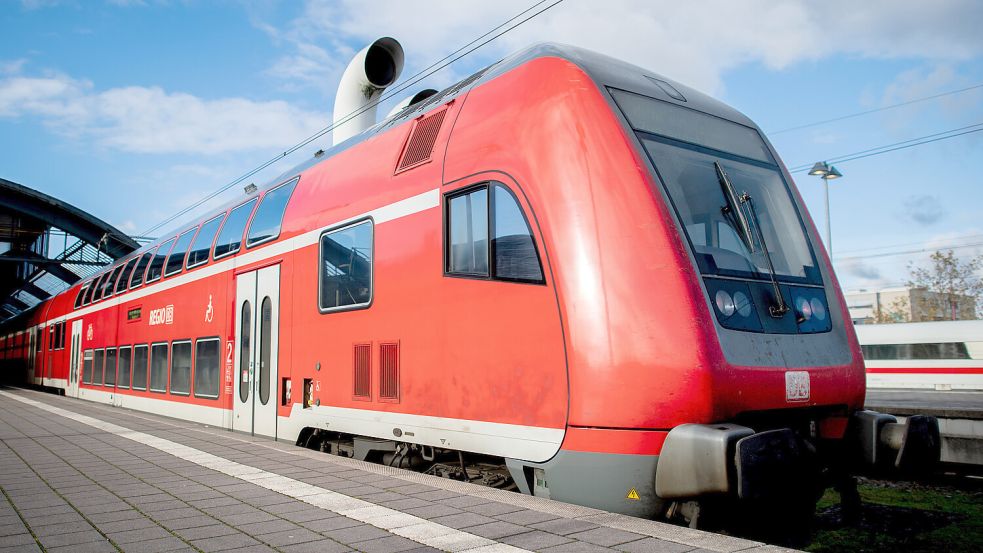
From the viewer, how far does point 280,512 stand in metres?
4.43

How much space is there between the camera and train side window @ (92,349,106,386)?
16.8 m

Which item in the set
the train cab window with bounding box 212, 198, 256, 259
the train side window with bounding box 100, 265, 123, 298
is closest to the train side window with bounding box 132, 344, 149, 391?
the train side window with bounding box 100, 265, 123, 298

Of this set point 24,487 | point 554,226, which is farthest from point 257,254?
point 554,226

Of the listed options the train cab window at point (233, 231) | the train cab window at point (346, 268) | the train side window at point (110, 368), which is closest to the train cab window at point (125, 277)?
the train side window at point (110, 368)

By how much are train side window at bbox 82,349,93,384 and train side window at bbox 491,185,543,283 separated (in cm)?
1630

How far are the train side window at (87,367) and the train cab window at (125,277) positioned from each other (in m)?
3.44

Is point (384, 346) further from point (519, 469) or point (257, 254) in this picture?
point (257, 254)

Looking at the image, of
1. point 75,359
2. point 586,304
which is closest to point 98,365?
point 75,359

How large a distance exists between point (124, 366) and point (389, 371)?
11.1 m

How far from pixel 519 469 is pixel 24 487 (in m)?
3.85

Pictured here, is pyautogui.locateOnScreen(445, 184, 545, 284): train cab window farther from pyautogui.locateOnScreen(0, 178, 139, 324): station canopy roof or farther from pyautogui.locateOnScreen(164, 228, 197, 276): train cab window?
pyautogui.locateOnScreen(0, 178, 139, 324): station canopy roof

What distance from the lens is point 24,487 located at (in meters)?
5.51

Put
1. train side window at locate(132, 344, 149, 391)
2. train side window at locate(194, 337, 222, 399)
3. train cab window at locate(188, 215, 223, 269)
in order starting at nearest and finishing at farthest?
train side window at locate(194, 337, 222, 399)
train cab window at locate(188, 215, 223, 269)
train side window at locate(132, 344, 149, 391)

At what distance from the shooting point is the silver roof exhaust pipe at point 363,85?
1202cm
